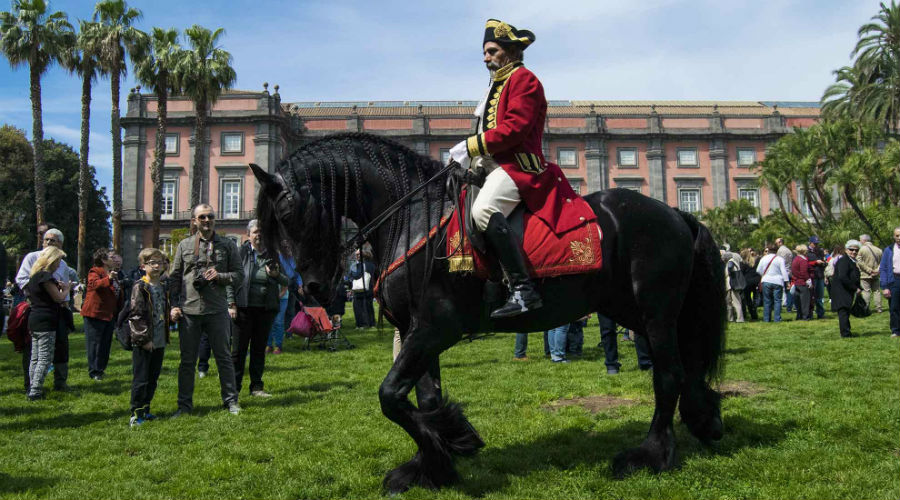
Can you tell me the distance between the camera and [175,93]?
107ft

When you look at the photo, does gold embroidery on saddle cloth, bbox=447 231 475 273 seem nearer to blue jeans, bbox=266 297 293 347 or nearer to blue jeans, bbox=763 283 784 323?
blue jeans, bbox=266 297 293 347

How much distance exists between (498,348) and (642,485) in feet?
27.5

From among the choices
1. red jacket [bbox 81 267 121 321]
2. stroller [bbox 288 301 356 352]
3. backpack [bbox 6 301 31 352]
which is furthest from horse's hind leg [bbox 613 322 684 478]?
stroller [bbox 288 301 356 352]

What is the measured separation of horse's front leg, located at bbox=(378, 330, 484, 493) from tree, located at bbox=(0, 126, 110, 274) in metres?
45.6

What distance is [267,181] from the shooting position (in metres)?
4.34

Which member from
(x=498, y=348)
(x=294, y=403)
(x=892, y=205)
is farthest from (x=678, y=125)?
(x=294, y=403)

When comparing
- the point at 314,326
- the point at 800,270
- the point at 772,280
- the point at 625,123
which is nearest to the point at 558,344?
the point at 314,326

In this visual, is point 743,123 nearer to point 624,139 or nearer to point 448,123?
point 624,139

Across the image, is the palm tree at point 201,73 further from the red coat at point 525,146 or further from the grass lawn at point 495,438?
the red coat at point 525,146

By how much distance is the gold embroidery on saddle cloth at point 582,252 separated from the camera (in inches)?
175

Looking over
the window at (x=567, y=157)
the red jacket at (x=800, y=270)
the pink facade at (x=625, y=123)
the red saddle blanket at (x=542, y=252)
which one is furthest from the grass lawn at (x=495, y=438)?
the pink facade at (x=625, y=123)

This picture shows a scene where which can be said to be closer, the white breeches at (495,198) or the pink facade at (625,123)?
the white breeches at (495,198)

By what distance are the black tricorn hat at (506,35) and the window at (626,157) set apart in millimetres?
56273

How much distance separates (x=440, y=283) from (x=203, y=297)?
12.5 feet
